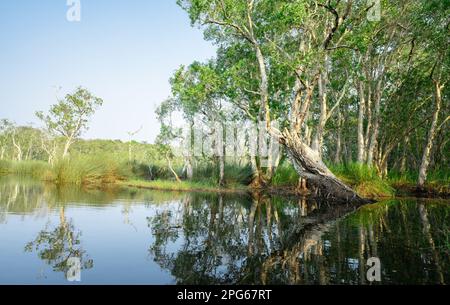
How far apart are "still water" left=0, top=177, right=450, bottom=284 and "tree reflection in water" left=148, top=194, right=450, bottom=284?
18mm

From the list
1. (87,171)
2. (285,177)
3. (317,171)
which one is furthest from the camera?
(87,171)

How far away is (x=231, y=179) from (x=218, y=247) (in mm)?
19364

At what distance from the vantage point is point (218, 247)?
666cm

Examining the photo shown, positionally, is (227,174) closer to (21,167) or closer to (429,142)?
(429,142)

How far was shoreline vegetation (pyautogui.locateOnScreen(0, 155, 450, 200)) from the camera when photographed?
18281 millimetres

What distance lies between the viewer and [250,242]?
7.16m

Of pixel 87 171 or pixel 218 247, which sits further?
pixel 87 171

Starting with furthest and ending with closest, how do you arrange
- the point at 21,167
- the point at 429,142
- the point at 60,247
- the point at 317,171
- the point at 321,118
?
the point at 21,167, the point at 321,118, the point at 429,142, the point at 317,171, the point at 60,247

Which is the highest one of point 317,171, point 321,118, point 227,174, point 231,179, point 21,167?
point 321,118

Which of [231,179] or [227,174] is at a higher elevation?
[227,174]

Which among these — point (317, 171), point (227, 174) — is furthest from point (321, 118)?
point (227, 174)

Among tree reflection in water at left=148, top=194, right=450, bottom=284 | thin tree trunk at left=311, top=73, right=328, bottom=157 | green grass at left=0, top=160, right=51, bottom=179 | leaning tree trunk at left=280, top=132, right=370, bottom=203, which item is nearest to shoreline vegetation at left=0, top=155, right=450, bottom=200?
thin tree trunk at left=311, top=73, right=328, bottom=157

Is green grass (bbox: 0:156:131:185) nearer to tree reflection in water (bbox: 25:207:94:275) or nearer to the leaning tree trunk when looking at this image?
the leaning tree trunk
